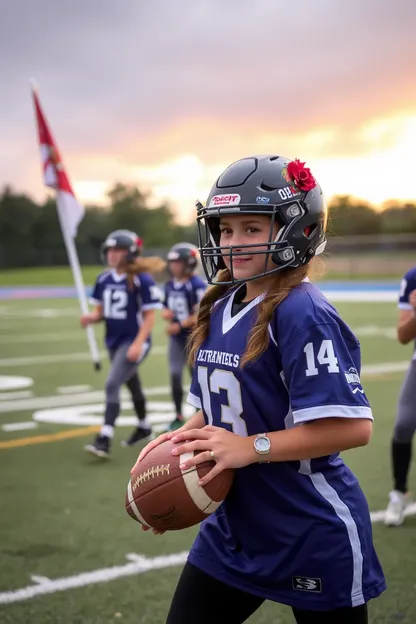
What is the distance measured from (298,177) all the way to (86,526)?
337cm

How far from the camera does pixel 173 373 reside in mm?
8273

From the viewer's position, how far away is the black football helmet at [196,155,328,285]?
2461mm

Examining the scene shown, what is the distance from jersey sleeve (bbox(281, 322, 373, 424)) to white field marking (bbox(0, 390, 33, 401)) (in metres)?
7.91

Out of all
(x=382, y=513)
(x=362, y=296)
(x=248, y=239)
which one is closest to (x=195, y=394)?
(x=248, y=239)

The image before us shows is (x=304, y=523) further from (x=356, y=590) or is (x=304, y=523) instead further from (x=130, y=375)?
(x=130, y=375)

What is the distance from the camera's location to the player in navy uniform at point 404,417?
16.0ft

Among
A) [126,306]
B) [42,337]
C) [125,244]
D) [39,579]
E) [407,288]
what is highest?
[125,244]

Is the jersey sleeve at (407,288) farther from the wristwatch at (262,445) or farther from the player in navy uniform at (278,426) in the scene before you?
the wristwatch at (262,445)

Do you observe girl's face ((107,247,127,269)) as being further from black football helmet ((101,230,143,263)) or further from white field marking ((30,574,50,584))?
white field marking ((30,574,50,584))

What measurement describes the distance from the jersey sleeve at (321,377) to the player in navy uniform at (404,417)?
2.59 metres

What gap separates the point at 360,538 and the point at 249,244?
972 millimetres

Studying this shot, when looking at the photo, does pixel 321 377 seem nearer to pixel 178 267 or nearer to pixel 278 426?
pixel 278 426

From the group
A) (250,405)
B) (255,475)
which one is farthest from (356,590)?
(250,405)

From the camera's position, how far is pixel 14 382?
36.2 feet
